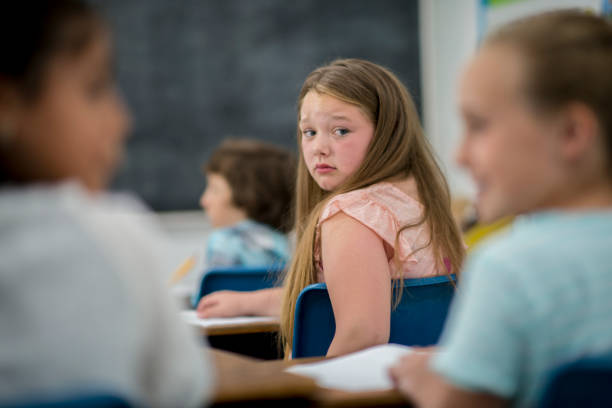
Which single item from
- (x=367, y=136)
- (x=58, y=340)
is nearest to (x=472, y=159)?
(x=58, y=340)

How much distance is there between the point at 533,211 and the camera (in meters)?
0.94

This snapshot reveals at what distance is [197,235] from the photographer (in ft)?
17.3

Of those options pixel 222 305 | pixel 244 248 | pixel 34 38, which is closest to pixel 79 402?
pixel 34 38

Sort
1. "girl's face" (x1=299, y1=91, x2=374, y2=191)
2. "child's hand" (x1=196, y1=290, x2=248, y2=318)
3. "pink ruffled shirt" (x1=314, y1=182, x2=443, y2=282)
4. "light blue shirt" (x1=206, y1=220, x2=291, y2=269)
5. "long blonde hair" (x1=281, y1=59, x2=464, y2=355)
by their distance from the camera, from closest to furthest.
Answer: "pink ruffled shirt" (x1=314, y1=182, x2=443, y2=282) → "long blonde hair" (x1=281, y1=59, x2=464, y2=355) → "girl's face" (x1=299, y1=91, x2=374, y2=191) → "child's hand" (x1=196, y1=290, x2=248, y2=318) → "light blue shirt" (x1=206, y1=220, x2=291, y2=269)

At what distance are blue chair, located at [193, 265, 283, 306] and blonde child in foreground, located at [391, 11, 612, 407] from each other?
1.63m

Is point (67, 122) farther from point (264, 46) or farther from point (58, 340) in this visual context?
point (264, 46)

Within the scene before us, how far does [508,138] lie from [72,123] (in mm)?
525

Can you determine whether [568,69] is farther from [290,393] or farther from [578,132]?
[290,393]

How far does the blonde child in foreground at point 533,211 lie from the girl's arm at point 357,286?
1.67ft

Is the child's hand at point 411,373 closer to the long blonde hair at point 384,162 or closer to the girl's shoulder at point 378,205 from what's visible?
the girl's shoulder at point 378,205

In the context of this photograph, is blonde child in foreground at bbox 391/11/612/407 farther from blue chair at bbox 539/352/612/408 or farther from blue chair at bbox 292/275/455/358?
blue chair at bbox 292/275/455/358

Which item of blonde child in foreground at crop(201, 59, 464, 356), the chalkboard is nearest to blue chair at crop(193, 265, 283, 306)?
blonde child in foreground at crop(201, 59, 464, 356)

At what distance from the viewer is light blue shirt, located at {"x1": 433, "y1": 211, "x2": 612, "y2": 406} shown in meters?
0.81

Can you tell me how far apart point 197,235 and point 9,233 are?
14.9 feet
